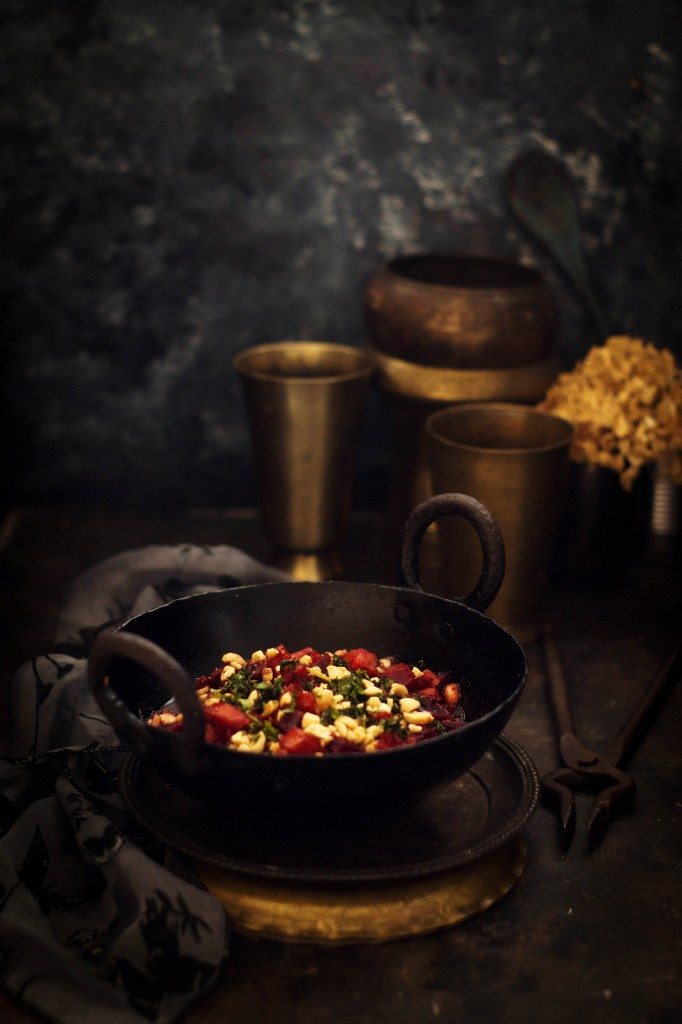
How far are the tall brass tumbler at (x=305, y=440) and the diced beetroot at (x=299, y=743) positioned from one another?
3.68 ft

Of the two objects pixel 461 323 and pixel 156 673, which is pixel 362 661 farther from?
pixel 461 323

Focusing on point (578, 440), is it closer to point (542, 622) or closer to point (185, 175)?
point (542, 622)

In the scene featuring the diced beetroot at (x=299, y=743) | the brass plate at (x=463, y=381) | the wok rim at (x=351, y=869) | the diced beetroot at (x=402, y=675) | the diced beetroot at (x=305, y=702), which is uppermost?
the brass plate at (x=463, y=381)

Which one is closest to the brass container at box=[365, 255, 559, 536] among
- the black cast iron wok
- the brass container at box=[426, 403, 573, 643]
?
the brass container at box=[426, 403, 573, 643]

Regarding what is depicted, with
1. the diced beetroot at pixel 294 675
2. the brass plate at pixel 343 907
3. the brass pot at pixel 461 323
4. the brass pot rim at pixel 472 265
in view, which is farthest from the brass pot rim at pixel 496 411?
the brass plate at pixel 343 907

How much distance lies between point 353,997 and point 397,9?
234cm

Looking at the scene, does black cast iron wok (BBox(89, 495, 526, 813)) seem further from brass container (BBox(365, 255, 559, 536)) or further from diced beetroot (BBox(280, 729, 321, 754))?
brass container (BBox(365, 255, 559, 536))

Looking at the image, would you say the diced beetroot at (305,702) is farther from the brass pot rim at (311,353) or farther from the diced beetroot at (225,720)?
the brass pot rim at (311,353)

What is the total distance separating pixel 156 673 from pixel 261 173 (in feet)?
6.15

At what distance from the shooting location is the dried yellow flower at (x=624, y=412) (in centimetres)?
255

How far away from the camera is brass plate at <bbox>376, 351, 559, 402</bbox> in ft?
8.64

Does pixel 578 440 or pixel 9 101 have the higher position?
pixel 9 101

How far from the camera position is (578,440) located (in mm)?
2600

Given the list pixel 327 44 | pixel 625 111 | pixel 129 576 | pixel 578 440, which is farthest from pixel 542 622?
pixel 327 44
